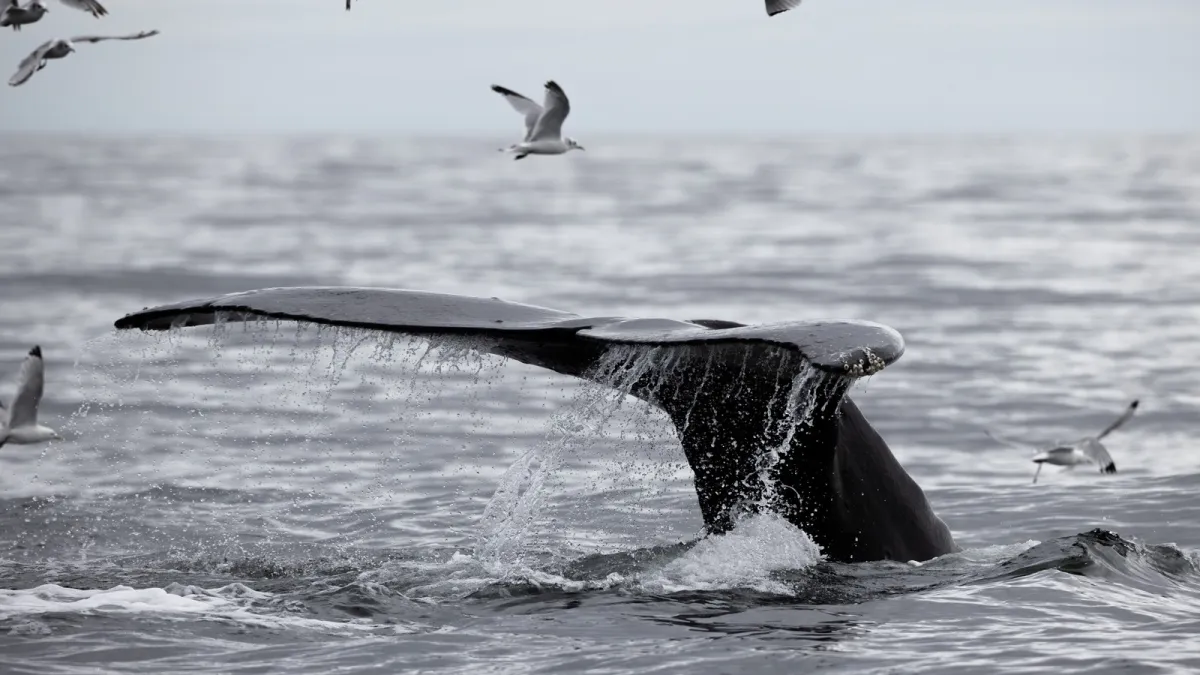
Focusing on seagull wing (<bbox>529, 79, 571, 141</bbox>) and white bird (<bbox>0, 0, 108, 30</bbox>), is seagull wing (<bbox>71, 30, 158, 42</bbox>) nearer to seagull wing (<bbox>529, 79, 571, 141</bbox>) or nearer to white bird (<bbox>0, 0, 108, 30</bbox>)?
white bird (<bbox>0, 0, 108, 30</bbox>)

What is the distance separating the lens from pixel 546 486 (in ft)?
30.6

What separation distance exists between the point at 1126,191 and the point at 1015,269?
29.5 meters

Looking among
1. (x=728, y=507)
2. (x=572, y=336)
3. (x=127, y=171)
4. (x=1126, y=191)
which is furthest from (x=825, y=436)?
(x=127, y=171)

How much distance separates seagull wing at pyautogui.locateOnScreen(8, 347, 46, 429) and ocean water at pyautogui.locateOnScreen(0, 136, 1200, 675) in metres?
0.49

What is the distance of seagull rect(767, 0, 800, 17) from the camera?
711 cm

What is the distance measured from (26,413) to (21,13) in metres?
2.20

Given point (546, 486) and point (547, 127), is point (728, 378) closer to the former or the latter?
point (546, 486)

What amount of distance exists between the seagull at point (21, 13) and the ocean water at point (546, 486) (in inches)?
79.9

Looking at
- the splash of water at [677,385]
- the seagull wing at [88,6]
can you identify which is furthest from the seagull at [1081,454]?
the seagull wing at [88,6]

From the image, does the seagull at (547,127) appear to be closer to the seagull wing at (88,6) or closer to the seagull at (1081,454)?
the seagull wing at (88,6)

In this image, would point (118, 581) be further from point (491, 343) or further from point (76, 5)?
point (76, 5)

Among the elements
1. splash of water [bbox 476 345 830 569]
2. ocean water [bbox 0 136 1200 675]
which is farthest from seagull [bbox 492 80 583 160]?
splash of water [bbox 476 345 830 569]

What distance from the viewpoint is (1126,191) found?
5322 centimetres

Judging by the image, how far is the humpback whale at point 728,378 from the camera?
508cm
